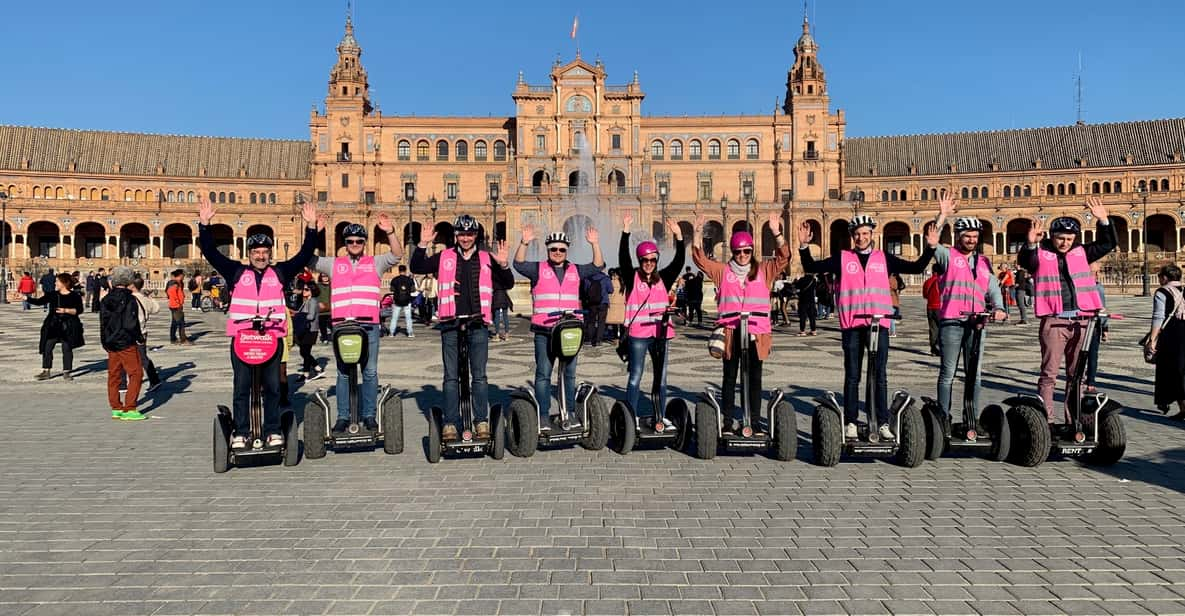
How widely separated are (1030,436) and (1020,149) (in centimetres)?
8491

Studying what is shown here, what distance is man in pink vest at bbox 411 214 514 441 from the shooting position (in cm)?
707

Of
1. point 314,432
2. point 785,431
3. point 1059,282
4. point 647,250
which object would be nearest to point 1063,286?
point 1059,282

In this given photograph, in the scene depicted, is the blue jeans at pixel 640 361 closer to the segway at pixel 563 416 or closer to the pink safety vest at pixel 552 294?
the segway at pixel 563 416

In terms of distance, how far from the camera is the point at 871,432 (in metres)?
6.96

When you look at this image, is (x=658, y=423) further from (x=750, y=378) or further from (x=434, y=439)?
(x=434, y=439)

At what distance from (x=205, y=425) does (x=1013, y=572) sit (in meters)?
8.37

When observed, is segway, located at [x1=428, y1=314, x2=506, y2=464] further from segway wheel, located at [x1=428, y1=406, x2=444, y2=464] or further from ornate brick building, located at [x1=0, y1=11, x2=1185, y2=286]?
ornate brick building, located at [x1=0, y1=11, x2=1185, y2=286]

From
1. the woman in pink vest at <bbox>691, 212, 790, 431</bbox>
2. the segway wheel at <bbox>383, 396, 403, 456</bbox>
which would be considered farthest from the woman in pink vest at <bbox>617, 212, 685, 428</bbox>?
the segway wheel at <bbox>383, 396, 403, 456</bbox>

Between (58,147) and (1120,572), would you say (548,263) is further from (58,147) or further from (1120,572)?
(58,147)

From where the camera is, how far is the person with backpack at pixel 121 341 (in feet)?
31.7

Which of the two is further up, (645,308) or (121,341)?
(645,308)

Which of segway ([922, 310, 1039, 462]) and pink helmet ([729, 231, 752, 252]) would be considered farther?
pink helmet ([729, 231, 752, 252])

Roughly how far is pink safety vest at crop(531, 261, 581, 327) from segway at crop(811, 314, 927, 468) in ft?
8.27

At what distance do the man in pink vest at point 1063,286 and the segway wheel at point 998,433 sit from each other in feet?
1.64
